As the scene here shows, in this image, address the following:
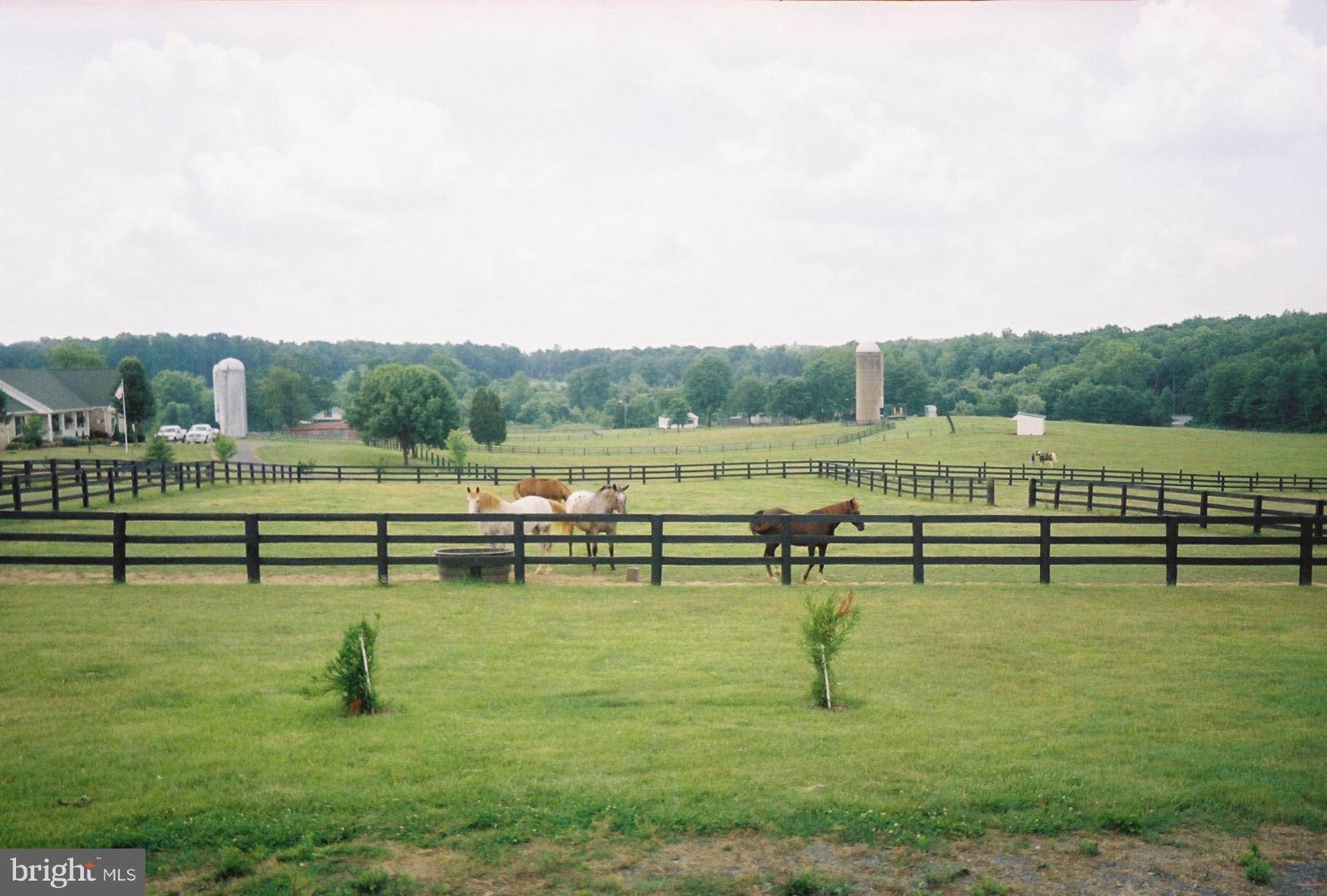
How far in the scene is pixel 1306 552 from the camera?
1309 cm

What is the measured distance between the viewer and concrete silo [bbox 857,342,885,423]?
327ft

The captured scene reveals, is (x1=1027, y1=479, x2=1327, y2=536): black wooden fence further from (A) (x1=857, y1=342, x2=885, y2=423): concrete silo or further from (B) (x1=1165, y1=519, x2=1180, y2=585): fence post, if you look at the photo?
(A) (x1=857, y1=342, x2=885, y2=423): concrete silo

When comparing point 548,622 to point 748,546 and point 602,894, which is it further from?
point 748,546

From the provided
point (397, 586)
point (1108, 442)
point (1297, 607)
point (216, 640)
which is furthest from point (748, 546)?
point (1108, 442)

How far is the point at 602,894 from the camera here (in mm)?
4266

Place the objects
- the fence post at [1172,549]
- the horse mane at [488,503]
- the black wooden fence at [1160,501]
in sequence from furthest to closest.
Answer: the black wooden fence at [1160,501] < the horse mane at [488,503] < the fence post at [1172,549]

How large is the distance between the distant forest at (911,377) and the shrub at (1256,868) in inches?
1843

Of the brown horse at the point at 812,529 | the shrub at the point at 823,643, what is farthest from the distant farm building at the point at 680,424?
the shrub at the point at 823,643

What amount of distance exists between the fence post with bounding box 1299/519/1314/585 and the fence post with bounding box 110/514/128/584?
51.5ft

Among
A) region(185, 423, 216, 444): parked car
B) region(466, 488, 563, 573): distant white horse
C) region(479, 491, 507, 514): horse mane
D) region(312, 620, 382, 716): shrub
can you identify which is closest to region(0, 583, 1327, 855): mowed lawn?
region(312, 620, 382, 716): shrub

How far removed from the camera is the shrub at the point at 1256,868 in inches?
175

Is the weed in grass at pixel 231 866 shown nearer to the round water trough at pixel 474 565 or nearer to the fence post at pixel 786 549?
the round water trough at pixel 474 565

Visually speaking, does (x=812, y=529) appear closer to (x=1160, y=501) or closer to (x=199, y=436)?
(x=1160, y=501)

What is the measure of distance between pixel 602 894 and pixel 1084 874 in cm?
228
